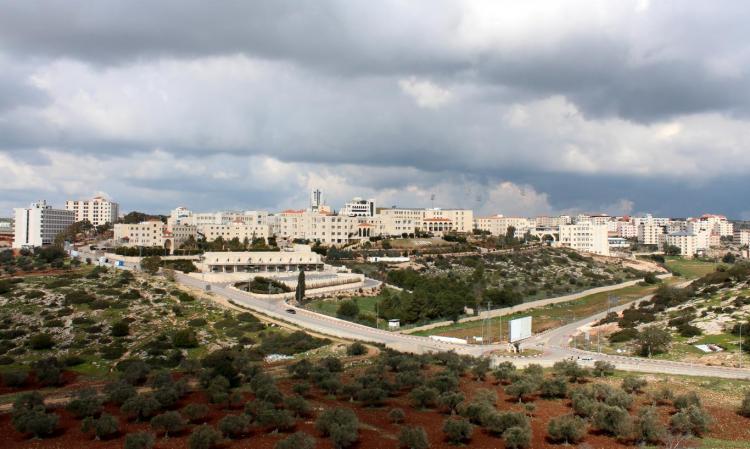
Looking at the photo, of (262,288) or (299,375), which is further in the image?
(262,288)

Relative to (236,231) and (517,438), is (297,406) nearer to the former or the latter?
(517,438)

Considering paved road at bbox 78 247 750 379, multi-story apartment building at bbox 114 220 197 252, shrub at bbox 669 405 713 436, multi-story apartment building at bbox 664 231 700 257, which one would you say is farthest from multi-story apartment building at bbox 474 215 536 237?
shrub at bbox 669 405 713 436

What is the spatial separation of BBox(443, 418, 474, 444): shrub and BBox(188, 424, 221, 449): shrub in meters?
8.54

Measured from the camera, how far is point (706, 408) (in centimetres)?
2761

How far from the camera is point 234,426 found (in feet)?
75.2

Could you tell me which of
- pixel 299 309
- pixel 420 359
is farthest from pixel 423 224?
pixel 420 359

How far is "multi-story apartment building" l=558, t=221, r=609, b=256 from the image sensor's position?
517ft

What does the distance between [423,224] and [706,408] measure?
13243 centimetres

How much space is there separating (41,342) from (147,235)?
77191 millimetres

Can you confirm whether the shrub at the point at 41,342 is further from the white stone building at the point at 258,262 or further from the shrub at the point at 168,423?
the white stone building at the point at 258,262

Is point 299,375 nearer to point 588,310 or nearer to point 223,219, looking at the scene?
point 588,310

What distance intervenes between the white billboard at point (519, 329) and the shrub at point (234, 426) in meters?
26.4

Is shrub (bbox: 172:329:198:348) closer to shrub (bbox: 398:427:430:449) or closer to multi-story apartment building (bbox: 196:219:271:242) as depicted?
shrub (bbox: 398:427:430:449)

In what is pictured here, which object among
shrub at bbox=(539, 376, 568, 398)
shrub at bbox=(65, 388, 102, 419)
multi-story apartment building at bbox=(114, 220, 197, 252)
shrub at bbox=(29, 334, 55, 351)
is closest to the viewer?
shrub at bbox=(65, 388, 102, 419)
